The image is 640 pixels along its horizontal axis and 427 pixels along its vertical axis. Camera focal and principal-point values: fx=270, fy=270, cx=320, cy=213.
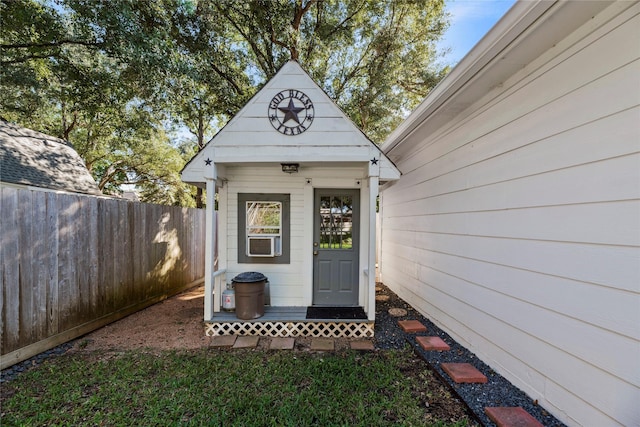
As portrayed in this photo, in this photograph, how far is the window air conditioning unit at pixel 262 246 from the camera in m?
4.71

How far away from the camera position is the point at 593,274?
1947 millimetres

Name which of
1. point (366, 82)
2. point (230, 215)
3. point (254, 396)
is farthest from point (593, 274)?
point (366, 82)

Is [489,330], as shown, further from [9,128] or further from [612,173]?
[9,128]

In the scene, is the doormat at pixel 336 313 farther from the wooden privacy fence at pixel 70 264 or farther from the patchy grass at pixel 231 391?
the wooden privacy fence at pixel 70 264

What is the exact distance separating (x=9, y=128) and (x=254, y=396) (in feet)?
35.3

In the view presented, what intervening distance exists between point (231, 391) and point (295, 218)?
2.72 meters

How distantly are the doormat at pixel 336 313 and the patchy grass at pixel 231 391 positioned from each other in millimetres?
756

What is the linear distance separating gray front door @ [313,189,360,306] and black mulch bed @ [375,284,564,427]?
2.55 ft

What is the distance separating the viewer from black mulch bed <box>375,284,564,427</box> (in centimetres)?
232

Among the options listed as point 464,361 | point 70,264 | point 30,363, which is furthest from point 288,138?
point 30,363

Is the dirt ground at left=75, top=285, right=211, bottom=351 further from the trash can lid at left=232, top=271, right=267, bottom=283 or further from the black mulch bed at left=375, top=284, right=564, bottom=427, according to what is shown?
the black mulch bed at left=375, top=284, right=564, bottom=427

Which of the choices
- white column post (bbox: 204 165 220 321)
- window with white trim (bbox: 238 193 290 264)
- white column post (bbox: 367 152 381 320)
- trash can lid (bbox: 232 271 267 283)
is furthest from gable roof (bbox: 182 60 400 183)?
trash can lid (bbox: 232 271 267 283)

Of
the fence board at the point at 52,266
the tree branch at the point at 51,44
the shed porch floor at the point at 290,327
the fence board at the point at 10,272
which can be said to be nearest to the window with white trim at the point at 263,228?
the shed porch floor at the point at 290,327

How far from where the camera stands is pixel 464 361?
3.15 meters
